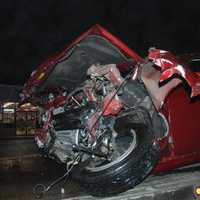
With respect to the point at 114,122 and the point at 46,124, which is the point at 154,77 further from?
the point at 46,124

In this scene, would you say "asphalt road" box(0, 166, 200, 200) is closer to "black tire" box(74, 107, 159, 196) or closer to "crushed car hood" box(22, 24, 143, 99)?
"black tire" box(74, 107, 159, 196)

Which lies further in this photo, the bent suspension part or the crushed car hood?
the bent suspension part

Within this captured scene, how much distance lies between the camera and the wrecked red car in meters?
3.85

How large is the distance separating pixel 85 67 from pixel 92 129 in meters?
1.14

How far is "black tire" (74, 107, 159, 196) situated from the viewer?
3.83 metres

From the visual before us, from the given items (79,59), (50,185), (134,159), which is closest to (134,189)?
(134,159)

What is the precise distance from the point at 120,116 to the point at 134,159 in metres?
0.49

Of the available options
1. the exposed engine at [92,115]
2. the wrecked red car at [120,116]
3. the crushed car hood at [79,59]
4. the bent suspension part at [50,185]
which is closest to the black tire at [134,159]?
the wrecked red car at [120,116]

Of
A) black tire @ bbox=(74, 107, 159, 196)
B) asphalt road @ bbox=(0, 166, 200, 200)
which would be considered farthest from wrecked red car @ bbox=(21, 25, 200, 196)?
asphalt road @ bbox=(0, 166, 200, 200)

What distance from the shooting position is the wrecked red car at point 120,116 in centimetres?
385

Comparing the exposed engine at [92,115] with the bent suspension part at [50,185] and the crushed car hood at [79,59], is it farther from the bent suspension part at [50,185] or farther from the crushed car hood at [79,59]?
the crushed car hood at [79,59]

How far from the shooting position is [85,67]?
4719 mm

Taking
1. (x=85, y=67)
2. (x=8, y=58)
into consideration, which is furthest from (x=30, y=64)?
(x=85, y=67)

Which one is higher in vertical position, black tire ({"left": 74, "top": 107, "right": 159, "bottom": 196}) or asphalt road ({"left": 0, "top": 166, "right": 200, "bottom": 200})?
black tire ({"left": 74, "top": 107, "right": 159, "bottom": 196})
